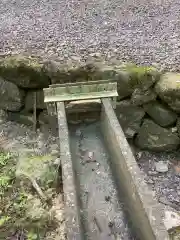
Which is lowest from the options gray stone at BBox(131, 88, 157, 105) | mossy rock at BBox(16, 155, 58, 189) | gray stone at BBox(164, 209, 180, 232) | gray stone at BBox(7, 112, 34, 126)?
gray stone at BBox(164, 209, 180, 232)

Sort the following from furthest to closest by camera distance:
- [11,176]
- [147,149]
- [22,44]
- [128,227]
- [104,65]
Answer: [22,44]
[147,149]
[104,65]
[11,176]
[128,227]

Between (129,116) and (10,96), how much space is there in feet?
6.19

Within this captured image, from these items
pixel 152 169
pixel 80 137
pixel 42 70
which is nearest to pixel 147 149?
pixel 152 169

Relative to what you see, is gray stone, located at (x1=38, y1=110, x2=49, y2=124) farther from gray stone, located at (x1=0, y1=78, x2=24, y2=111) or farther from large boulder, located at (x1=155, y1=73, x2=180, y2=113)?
large boulder, located at (x1=155, y1=73, x2=180, y2=113)

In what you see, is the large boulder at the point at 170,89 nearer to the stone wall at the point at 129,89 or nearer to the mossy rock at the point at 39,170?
the stone wall at the point at 129,89

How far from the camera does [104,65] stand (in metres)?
4.62

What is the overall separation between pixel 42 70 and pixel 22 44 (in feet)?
3.03

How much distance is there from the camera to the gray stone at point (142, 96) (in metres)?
4.59

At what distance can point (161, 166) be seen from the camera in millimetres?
4742

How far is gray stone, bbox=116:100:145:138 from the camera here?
187 inches

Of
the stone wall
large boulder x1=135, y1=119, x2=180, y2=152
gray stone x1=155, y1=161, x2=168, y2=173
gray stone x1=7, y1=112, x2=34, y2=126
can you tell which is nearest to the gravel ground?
the stone wall

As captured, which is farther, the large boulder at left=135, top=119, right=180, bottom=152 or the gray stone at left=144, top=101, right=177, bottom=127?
the large boulder at left=135, top=119, right=180, bottom=152

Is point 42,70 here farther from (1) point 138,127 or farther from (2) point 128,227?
(2) point 128,227

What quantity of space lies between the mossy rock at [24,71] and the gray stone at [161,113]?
154cm
